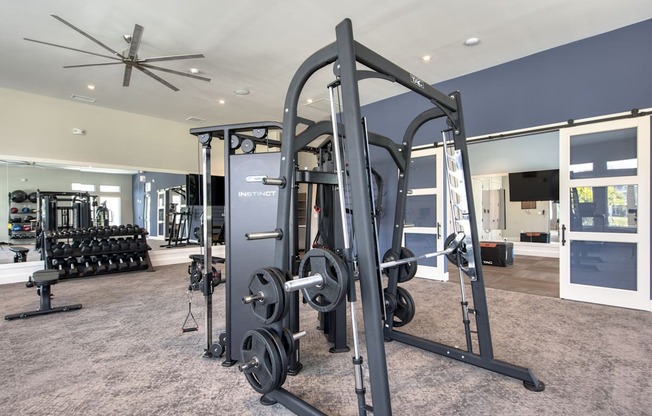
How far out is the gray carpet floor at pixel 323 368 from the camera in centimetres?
188

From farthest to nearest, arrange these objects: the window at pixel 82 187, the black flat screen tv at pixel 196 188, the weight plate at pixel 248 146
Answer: the window at pixel 82 187, the black flat screen tv at pixel 196 188, the weight plate at pixel 248 146

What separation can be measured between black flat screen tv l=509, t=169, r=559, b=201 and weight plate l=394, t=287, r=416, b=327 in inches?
264

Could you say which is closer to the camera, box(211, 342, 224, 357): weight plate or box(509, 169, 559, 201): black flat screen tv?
box(211, 342, 224, 357): weight plate

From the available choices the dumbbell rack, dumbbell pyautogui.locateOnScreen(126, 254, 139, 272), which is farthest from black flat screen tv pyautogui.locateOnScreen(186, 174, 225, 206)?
dumbbell pyautogui.locateOnScreen(126, 254, 139, 272)

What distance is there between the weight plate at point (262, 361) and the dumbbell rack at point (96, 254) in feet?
16.7

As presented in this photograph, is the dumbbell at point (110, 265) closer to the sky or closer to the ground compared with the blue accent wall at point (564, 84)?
closer to the ground

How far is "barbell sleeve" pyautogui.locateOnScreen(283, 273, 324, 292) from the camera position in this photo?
135 cm

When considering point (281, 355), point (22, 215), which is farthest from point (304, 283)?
point (22, 215)

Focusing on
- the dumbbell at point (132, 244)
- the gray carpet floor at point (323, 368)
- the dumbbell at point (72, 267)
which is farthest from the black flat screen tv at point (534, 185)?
the dumbbell at point (72, 267)

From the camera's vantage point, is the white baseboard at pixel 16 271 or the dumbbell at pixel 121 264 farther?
the dumbbell at pixel 121 264

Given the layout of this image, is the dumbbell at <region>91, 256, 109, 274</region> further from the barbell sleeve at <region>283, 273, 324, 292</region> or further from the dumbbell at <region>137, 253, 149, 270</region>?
the barbell sleeve at <region>283, 273, 324, 292</region>

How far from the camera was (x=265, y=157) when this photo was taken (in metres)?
2.32

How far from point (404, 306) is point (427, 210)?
3042mm

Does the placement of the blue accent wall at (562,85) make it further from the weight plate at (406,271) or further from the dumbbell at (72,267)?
the dumbbell at (72,267)
